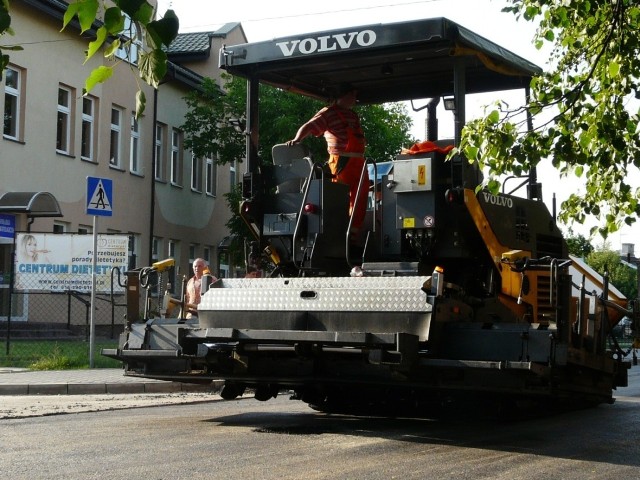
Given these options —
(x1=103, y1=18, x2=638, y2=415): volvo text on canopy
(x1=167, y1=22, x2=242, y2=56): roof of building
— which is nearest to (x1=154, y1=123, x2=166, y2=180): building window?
(x1=167, y1=22, x2=242, y2=56): roof of building

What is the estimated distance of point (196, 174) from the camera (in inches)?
1531

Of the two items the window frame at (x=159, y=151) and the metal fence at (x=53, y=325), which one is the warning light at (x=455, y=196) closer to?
the metal fence at (x=53, y=325)

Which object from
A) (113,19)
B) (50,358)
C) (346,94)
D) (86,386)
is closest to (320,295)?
(346,94)

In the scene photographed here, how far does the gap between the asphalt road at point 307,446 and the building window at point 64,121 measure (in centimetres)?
1991

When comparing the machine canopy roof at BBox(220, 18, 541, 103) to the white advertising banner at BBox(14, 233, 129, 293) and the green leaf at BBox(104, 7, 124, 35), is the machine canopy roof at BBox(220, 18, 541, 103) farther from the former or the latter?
the white advertising banner at BBox(14, 233, 129, 293)

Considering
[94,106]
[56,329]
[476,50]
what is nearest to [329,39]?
[476,50]

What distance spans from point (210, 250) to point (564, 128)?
3039cm

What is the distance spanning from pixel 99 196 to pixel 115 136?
16.7m

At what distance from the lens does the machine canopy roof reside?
912 centimetres

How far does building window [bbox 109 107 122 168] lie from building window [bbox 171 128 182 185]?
13.3ft

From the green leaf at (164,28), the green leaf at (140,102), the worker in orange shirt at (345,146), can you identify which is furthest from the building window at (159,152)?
the green leaf at (164,28)

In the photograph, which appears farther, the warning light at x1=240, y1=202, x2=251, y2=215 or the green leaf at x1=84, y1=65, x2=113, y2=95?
the warning light at x1=240, y1=202, x2=251, y2=215

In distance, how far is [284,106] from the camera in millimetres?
28688

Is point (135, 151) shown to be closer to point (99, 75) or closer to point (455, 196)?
point (455, 196)
